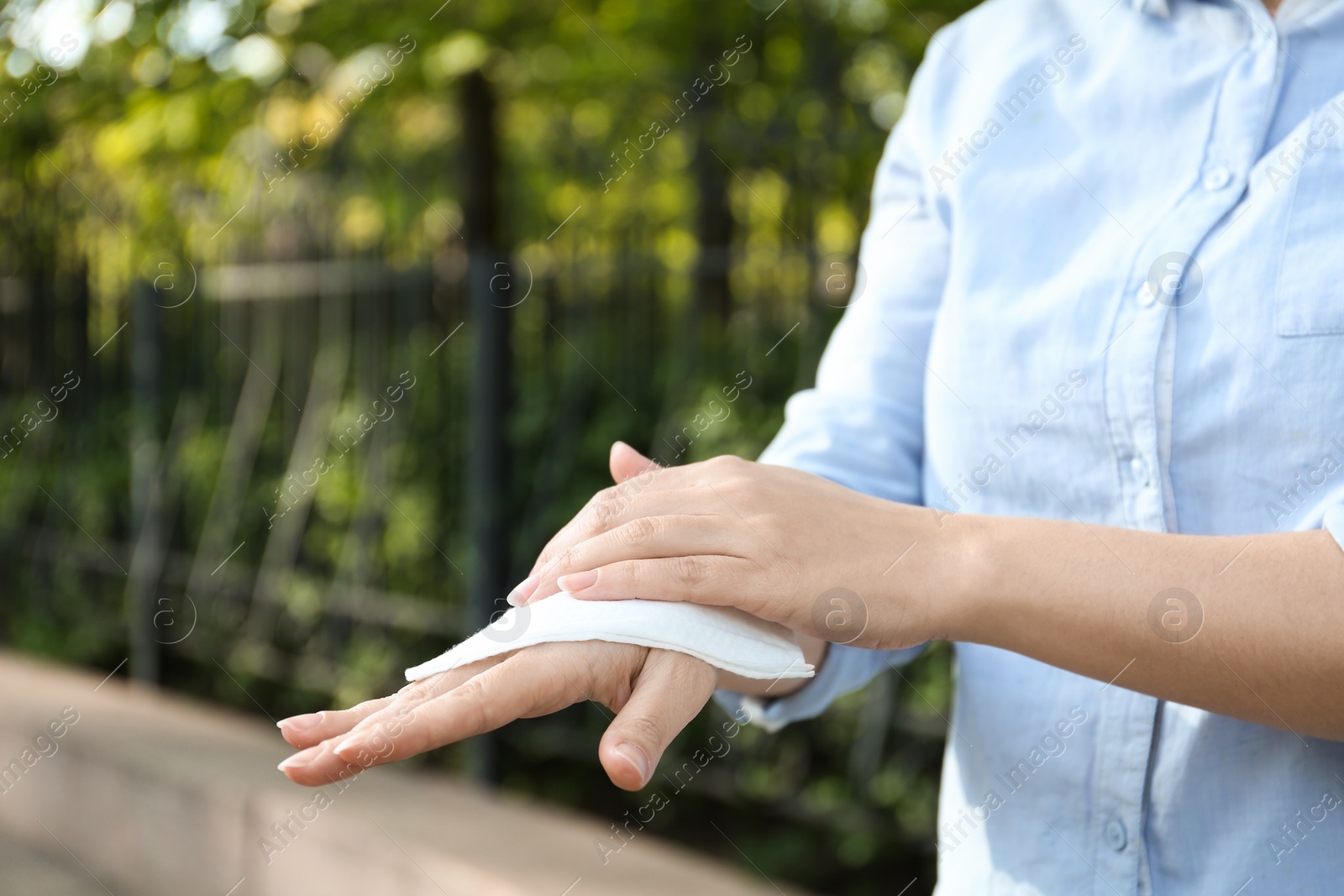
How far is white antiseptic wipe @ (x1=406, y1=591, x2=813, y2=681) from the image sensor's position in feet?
3.33

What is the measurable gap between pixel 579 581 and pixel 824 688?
39 cm

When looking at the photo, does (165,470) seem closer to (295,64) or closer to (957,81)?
(295,64)

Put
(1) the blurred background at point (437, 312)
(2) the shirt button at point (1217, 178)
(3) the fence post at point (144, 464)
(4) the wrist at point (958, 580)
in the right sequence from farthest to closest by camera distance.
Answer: (3) the fence post at point (144, 464) < (1) the blurred background at point (437, 312) < (2) the shirt button at point (1217, 178) < (4) the wrist at point (958, 580)

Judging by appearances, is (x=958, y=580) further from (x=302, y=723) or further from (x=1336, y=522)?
(x=302, y=723)

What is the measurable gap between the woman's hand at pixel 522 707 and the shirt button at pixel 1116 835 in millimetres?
427

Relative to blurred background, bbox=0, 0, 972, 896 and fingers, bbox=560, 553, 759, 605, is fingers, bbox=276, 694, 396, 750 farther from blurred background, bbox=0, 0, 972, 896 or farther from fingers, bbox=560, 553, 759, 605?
blurred background, bbox=0, 0, 972, 896

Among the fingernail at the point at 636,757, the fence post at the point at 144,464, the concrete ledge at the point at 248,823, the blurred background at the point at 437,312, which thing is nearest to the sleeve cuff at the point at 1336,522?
the fingernail at the point at 636,757

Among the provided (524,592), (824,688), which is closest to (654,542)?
(524,592)

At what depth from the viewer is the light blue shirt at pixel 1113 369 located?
103cm

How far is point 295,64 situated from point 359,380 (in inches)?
47.8

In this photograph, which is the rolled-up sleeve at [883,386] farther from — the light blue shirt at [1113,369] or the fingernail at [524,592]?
the fingernail at [524,592]

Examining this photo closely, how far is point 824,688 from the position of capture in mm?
1310

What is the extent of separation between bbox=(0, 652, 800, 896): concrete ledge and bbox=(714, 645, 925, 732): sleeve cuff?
1.63m

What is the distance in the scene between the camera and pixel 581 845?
313 centimetres
